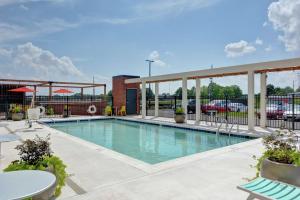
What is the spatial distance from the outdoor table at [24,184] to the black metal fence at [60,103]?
14.6m

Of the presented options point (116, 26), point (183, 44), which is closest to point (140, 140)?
point (116, 26)

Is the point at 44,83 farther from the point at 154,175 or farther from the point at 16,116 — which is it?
the point at 154,175

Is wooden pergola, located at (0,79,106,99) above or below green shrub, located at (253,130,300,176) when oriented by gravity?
above

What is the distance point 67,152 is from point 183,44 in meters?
12.8

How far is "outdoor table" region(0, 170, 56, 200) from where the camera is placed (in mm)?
2035

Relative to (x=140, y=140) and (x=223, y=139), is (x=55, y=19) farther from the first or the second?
(x=223, y=139)

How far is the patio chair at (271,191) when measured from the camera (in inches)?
99.2

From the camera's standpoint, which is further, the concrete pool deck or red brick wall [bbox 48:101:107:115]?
red brick wall [bbox 48:101:107:115]

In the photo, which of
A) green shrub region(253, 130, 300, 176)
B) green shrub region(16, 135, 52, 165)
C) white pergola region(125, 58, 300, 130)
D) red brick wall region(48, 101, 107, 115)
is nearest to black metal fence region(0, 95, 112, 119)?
red brick wall region(48, 101, 107, 115)

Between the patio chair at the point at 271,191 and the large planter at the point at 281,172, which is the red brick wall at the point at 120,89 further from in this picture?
the patio chair at the point at 271,191

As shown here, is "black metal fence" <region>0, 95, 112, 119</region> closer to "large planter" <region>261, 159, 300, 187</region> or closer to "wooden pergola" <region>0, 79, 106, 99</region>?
"wooden pergola" <region>0, 79, 106, 99</region>

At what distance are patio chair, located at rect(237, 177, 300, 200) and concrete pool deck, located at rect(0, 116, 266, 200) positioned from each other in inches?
28.8

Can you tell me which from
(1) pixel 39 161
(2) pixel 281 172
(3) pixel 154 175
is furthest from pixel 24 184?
(2) pixel 281 172

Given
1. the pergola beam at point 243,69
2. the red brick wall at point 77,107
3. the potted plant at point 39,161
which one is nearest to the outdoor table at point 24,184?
the potted plant at point 39,161
